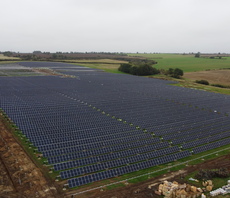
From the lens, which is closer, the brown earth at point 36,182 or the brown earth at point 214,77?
the brown earth at point 36,182

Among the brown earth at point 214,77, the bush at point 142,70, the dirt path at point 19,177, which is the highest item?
the bush at point 142,70

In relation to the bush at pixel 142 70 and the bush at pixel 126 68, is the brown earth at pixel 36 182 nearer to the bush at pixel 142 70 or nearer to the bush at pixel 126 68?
the bush at pixel 142 70

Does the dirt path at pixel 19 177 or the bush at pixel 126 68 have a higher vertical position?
the bush at pixel 126 68

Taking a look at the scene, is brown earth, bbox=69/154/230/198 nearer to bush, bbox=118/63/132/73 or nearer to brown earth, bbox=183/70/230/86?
brown earth, bbox=183/70/230/86

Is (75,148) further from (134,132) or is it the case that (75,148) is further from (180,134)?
(180,134)

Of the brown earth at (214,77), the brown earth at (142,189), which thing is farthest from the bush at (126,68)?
the brown earth at (142,189)

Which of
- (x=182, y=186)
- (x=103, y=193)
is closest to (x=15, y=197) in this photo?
(x=103, y=193)

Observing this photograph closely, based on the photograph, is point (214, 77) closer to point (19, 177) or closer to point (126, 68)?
point (126, 68)

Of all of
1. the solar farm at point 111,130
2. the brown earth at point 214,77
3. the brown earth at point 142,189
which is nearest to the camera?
the brown earth at point 142,189

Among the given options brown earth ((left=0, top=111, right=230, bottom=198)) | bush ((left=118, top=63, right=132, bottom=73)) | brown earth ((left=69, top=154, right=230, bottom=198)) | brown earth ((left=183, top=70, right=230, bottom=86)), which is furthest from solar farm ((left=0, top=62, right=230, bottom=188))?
bush ((left=118, top=63, right=132, bottom=73))
